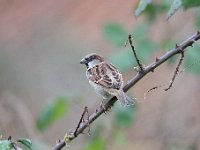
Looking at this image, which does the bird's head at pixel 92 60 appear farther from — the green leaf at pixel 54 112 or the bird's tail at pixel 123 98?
the bird's tail at pixel 123 98

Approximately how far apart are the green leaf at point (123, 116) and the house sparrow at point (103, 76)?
61cm

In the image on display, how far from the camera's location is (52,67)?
351 inches

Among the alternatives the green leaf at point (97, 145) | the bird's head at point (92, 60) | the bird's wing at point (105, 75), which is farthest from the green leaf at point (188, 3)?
the green leaf at point (97, 145)

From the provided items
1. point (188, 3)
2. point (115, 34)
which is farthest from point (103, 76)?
point (188, 3)

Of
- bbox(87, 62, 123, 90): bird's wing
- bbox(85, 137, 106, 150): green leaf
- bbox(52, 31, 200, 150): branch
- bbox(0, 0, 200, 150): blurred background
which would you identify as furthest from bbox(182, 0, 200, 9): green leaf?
bbox(0, 0, 200, 150): blurred background

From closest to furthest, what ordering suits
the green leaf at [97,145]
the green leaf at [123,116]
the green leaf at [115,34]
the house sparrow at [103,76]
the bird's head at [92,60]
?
the house sparrow at [103,76] → the bird's head at [92,60] → the green leaf at [97,145] → the green leaf at [123,116] → the green leaf at [115,34]

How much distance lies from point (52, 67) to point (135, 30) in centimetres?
491

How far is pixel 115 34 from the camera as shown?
420 cm

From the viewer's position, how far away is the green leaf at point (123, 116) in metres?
4.03

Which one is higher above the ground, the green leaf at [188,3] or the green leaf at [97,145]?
the green leaf at [97,145]

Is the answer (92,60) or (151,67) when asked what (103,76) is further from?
(151,67)

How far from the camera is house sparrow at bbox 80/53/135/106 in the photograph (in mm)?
3105

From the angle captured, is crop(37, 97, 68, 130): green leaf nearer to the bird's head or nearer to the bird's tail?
the bird's head

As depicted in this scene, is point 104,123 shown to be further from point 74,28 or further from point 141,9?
point 74,28
